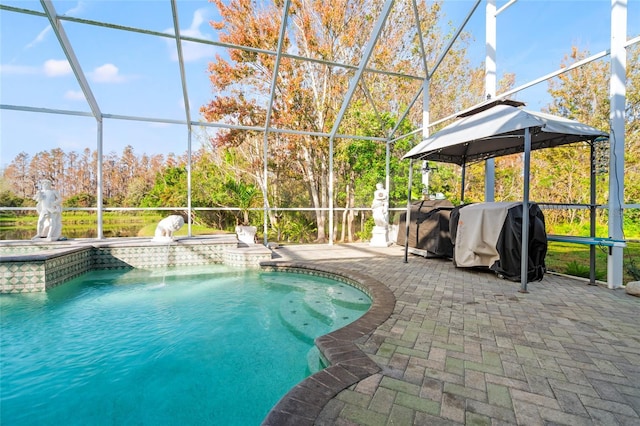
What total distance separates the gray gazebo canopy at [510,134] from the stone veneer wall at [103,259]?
383 centimetres

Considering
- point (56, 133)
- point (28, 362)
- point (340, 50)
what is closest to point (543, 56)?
point (340, 50)

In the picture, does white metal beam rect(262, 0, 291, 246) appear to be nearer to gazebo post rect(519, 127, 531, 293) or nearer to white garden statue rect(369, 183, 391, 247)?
white garden statue rect(369, 183, 391, 247)

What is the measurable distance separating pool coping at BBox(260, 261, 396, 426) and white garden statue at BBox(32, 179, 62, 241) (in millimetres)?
6096

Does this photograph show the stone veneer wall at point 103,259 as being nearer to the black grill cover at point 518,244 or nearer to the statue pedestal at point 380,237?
the statue pedestal at point 380,237

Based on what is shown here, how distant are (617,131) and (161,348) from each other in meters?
5.64

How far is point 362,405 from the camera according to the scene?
58.6 inches

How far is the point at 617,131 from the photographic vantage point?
372cm

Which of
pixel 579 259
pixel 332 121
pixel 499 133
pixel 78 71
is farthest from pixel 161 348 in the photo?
pixel 332 121

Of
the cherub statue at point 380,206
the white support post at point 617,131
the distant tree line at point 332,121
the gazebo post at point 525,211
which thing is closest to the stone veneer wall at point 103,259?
the distant tree line at point 332,121

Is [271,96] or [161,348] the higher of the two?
[271,96]

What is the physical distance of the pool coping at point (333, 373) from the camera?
4.58ft

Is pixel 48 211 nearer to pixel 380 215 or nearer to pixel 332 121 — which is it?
pixel 380 215

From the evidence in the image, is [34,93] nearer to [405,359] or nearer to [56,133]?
[56,133]

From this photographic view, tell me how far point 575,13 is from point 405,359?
11.4 m
